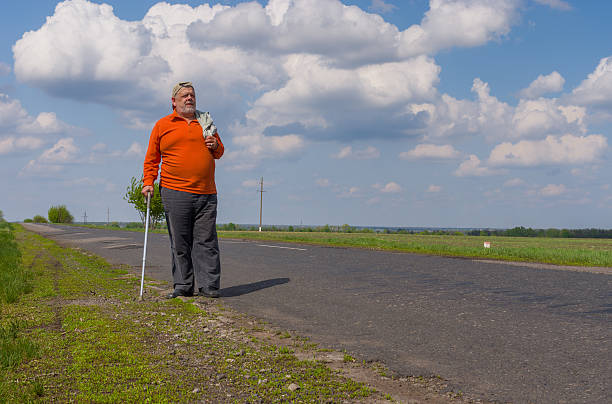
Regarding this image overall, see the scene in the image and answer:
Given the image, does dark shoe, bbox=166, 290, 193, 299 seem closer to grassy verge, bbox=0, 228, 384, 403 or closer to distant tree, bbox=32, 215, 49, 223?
grassy verge, bbox=0, 228, 384, 403

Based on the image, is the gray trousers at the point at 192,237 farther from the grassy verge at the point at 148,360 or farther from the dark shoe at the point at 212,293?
the grassy verge at the point at 148,360

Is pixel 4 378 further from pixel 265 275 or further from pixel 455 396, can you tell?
pixel 265 275

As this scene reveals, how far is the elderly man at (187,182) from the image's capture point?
6.49 meters

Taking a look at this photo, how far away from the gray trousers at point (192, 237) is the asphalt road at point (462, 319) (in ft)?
1.66

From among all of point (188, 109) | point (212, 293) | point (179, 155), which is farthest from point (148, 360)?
point (188, 109)

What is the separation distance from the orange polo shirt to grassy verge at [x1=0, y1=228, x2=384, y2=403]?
66.2 inches

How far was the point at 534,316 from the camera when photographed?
5496mm

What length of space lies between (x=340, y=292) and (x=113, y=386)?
4.50 meters

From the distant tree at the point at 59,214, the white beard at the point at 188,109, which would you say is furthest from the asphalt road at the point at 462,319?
the distant tree at the point at 59,214

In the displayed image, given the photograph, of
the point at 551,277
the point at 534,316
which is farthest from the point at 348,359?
the point at 551,277

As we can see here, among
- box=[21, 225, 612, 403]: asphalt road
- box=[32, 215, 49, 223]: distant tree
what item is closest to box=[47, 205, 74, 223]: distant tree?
box=[32, 215, 49, 223]: distant tree

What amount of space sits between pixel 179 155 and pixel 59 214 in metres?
126

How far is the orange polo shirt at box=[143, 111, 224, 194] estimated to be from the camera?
6.48 m

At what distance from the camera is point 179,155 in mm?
6477
